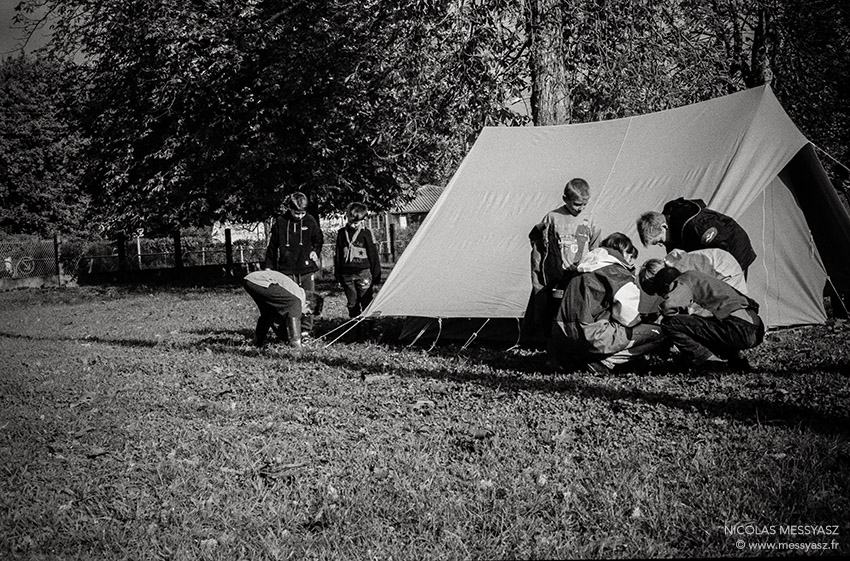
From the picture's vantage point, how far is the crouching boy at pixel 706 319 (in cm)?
575

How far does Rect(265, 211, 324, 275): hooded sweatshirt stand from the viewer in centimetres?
902

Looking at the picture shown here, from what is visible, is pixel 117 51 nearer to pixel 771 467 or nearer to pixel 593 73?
pixel 593 73

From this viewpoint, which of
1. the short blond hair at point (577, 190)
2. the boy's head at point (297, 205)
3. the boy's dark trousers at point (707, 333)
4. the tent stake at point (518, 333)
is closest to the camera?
the boy's dark trousers at point (707, 333)

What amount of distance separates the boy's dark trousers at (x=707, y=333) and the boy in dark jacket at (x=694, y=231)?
30.9 inches

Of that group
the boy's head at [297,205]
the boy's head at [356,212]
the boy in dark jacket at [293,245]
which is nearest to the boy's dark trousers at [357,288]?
the boy in dark jacket at [293,245]

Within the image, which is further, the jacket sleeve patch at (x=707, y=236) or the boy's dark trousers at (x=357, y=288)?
the boy's dark trousers at (x=357, y=288)

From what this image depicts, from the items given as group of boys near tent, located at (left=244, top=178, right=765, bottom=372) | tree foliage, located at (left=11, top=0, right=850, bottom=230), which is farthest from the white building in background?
group of boys near tent, located at (left=244, top=178, right=765, bottom=372)

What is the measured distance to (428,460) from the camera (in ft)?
13.7

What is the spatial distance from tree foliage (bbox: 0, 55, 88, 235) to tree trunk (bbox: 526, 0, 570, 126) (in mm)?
34343

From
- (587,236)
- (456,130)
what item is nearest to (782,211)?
(587,236)

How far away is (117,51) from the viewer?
19969 millimetres

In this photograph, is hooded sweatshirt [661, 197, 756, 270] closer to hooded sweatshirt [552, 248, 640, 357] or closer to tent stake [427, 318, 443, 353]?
hooded sweatshirt [552, 248, 640, 357]

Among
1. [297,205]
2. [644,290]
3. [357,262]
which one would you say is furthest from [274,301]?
[644,290]

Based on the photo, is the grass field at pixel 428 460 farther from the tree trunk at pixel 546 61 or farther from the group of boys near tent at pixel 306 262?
the tree trunk at pixel 546 61
